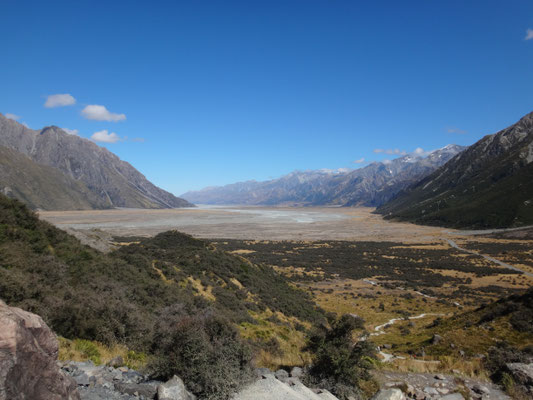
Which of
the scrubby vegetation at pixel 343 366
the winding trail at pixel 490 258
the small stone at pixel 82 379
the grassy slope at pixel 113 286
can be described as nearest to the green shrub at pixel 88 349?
the grassy slope at pixel 113 286

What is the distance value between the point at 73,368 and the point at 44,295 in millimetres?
4848

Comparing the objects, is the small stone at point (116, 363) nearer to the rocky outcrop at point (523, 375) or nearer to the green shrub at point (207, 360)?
the green shrub at point (207, 360)

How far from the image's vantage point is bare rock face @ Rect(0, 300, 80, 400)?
354 cm

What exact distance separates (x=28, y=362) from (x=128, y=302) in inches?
337

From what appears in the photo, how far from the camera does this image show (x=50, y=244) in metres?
16.3

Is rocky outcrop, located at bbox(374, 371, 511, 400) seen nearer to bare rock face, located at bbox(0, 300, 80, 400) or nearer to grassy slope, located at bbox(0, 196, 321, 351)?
grassy slope, located at bbox(0, 196, 321, 351)

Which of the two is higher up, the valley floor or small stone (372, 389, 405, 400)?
small stone (372, 389, 405, 400)

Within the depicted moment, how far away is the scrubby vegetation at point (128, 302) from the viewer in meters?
6.59

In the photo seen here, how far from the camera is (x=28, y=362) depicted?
3.87 meters

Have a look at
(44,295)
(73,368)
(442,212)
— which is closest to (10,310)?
(73,368)

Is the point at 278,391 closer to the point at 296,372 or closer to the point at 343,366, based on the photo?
the point at 296,372

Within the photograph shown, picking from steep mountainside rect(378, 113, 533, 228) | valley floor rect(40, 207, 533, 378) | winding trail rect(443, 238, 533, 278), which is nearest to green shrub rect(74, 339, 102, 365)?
valley floor rect(40, 207, 533, 378)

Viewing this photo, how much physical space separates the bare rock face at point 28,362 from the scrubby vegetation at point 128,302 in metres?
2.53

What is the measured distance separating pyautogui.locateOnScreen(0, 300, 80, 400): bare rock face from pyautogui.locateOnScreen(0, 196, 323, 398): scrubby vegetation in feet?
8.29
